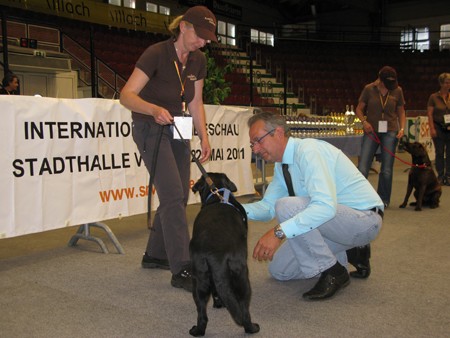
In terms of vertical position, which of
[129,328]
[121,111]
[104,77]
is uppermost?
[104,77]

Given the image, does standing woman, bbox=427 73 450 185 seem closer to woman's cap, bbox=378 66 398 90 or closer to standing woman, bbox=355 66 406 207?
standing woman, bbox=355 66 406 207

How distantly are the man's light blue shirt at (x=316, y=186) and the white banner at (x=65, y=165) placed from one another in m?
1.40

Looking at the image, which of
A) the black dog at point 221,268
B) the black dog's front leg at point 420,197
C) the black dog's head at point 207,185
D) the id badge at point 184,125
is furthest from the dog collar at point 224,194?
the black dog's front leg at point 420,197

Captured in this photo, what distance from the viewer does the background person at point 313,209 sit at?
2.10 m

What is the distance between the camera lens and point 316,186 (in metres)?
2.12

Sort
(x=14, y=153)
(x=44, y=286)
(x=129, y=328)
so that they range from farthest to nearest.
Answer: (x=14, y=153)
(x=44, y=286)
(x=129, y=328)

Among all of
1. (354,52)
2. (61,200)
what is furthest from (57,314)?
(354,52)

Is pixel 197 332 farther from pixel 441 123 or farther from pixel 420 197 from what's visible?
pixel 441 123

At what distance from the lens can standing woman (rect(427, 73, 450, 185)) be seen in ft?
21.2

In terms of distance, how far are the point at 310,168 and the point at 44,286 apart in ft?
5.31

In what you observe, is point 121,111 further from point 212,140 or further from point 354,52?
point 354,52

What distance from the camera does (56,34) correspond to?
10227 mm

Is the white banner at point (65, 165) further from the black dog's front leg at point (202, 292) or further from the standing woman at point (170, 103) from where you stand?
the black dog's front leg at point (202, 292)

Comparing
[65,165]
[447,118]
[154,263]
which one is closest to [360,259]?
[154,263]
